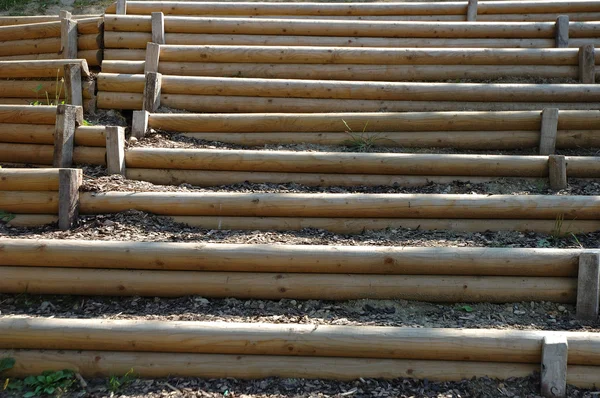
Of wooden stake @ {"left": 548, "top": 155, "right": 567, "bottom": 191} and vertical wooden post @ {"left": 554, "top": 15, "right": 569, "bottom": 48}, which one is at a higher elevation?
vertical wooden post @ {"left": 554, "top": 15, "right": 569, "bottom": 48}

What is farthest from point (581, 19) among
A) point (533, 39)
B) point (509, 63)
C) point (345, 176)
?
point (345, 176)

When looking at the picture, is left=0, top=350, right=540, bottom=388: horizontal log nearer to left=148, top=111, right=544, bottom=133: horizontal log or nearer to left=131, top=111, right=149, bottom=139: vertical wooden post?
left=131, top=111, right=149, bottom=139: vertical wooden post

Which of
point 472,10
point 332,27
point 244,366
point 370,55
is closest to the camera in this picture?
point 244,366

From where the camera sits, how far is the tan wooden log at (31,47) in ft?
27.1

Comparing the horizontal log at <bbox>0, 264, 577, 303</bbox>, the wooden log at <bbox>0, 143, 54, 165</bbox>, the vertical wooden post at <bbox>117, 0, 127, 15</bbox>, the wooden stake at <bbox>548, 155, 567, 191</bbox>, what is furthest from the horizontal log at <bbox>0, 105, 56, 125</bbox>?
the wooden stake at <bbox>548, 155, 567, 191</bbox>

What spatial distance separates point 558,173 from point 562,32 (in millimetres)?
2995

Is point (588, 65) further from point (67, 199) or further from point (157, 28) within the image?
point (67, 199)

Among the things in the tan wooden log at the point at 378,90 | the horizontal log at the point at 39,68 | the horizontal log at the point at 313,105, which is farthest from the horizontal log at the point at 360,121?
the horizontal log at the point at 39,68

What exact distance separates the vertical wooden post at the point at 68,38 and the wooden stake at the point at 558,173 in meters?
6.03

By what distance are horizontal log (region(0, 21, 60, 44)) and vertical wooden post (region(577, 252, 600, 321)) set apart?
7.15m

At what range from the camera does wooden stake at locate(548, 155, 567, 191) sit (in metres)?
5.61

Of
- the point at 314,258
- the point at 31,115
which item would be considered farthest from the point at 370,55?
the point at 31,115

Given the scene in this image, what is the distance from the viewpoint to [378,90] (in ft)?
22.1

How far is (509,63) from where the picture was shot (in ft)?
23.7
